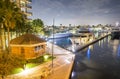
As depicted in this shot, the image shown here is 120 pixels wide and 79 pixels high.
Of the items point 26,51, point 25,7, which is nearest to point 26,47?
point 26,51

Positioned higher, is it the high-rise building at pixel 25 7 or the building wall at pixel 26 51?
the high-rise building at pixel 25 7

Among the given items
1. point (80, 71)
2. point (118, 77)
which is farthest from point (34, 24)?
point (118, 77)

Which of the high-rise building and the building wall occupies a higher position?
the high-rise building

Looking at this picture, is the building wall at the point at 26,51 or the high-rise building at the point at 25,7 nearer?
the building wall at the point at 26,51

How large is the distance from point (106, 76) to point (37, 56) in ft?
51.1

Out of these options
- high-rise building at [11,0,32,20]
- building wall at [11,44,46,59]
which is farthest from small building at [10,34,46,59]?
high-rise building at [11,0,32,20]

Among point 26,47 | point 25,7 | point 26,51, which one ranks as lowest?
point 26,51

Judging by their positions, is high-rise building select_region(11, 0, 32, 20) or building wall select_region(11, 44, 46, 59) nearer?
building wall select_region(11, 44, 46, 59)

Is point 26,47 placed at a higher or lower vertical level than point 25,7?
lower

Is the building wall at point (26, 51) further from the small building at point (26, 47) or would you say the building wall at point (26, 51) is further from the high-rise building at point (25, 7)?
the high-rise building at point (25, 7)

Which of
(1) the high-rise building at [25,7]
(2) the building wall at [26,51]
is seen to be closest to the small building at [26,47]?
(2) the building wall at [26,51]

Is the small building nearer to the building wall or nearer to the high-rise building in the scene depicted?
the building wall

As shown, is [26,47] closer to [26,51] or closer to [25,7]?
[26,51]

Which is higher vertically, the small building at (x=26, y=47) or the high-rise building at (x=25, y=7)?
the high-rise building at (x=25, y=7)
